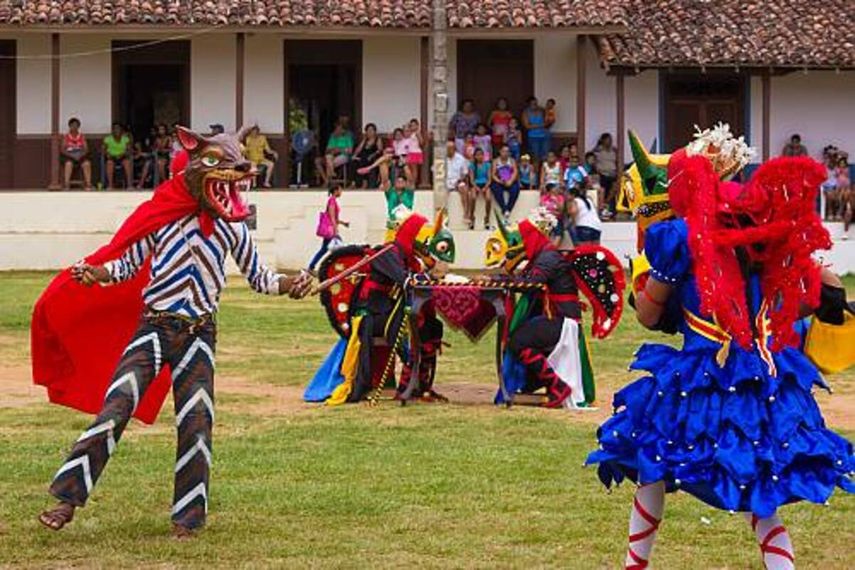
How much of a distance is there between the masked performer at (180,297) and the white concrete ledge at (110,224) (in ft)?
69.6

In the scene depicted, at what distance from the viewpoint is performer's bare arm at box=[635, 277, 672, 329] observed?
23.1ft

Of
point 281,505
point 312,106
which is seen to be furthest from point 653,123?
point 281,505

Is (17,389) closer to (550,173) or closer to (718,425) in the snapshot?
(718,425)

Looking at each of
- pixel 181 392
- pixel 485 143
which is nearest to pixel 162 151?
pixel 485 143

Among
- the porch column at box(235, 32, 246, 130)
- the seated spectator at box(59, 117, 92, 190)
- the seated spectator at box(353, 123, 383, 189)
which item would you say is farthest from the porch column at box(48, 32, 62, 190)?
the seated spectator at box(353, 123, 383, 189)

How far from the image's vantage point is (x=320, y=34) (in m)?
32.8

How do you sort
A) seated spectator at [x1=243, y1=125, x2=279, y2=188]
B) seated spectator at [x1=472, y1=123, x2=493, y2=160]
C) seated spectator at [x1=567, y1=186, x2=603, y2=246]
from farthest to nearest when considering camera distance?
1. seated spectator at [x1=243, y1=125, x2=279, y2=188]
2. seated spectator at [x1=472, y1=123, x2=493, y2=160]
3. seated spectator at [x1=567, y1=186, x2=603, y2=246]

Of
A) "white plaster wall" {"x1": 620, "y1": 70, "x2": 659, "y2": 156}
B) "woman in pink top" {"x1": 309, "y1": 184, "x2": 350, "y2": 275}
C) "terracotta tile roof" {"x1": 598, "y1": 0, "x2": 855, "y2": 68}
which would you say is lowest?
"woman in pink top" {"x1": 309, "y1": 184, "x2": 350, "y2": 275}

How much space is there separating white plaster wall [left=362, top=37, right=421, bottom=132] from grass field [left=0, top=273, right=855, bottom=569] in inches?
748

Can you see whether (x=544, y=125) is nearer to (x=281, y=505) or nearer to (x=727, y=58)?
(x=727, y=58)

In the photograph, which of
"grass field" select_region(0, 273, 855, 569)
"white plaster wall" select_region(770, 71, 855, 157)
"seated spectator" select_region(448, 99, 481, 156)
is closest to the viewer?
"grass field" select_region(0, 273, 855, 569)

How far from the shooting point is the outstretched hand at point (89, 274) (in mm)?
9062

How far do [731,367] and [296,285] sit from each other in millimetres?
2898

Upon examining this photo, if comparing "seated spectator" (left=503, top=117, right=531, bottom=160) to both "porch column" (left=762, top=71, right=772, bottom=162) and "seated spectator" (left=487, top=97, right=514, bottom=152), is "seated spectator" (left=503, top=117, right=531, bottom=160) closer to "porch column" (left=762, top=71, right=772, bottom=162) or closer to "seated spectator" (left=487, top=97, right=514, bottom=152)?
"seated spectator" (left=487, top=97, right=514, bottom=152)
